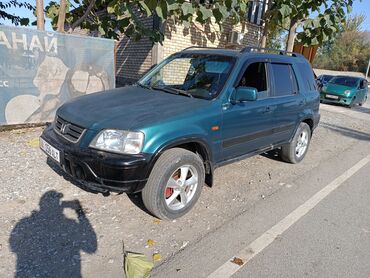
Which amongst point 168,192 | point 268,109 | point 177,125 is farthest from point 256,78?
point 168,192

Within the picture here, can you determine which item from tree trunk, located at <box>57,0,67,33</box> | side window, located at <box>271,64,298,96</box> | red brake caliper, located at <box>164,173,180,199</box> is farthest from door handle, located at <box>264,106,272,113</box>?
tree trunk, located at <box>57,0,67,33</box>

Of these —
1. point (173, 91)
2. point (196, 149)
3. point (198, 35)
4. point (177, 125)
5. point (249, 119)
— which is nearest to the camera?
point (177, 125)

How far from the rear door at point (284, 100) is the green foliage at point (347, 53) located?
49208mm

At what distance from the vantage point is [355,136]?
8.47 m

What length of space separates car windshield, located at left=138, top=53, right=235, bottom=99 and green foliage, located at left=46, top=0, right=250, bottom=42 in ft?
5.01

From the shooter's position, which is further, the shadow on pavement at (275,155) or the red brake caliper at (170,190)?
the shadow on pavement at (275,155)

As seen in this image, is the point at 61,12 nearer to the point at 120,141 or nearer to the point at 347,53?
the point at 120,141

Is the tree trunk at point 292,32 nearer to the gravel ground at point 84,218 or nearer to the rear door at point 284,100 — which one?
the rear door at point 284,100

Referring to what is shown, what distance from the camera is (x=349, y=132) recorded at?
8.91m

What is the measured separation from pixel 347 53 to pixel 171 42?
153 feet

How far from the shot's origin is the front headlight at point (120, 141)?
2850 millimetres

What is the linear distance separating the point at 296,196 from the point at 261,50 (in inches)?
88.2

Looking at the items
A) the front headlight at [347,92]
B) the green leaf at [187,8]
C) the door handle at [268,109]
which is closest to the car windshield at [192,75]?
the door handle at [268,109]

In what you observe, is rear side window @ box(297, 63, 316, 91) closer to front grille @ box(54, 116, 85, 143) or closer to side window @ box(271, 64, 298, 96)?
side window @ box(271, 64, 298, 96)
